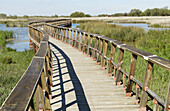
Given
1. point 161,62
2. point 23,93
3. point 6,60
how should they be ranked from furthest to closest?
point 6,60 → point 161,62 → point 23,93

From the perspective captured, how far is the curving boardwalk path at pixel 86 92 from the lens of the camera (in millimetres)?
3803

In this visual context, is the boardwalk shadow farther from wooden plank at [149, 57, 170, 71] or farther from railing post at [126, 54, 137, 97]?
wooden plank at [149, 57, 170, 71]

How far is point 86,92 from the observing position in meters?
4.56

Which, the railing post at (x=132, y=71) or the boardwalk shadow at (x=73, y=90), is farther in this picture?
the railing post at (x=132, y=71)

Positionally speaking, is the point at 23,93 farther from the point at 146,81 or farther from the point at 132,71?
the point at 132,71

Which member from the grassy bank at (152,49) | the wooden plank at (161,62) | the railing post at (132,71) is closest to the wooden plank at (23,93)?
the wooden plank at (161,62)

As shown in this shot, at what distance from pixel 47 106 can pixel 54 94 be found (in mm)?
1083

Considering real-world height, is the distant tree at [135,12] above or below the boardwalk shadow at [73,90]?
above

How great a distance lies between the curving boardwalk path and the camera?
150 inches

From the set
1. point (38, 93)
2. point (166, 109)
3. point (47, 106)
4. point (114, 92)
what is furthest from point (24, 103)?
point (114, 92)

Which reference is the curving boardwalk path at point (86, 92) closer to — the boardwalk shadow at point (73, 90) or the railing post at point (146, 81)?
the boardwalk shadow at point (73, 90)

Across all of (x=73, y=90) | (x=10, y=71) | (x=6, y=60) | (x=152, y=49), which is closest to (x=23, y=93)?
(x=73, y=90)

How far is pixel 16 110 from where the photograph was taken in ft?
4.58

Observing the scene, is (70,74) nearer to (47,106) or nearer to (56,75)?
(56,75)
